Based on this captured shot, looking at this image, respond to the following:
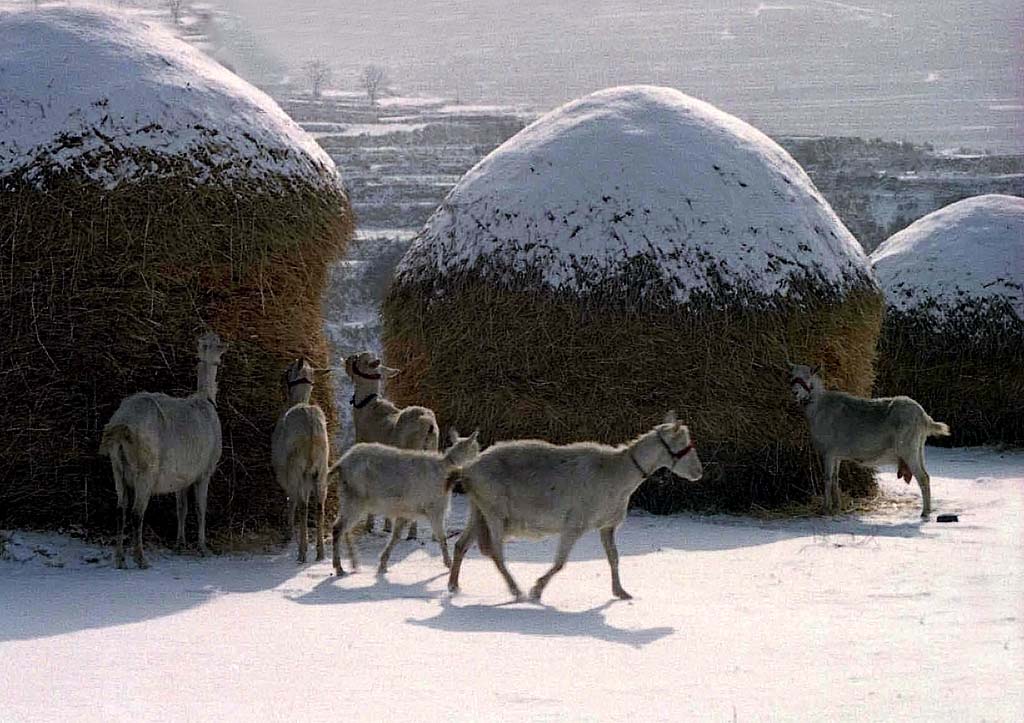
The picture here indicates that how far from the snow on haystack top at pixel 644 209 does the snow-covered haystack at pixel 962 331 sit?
194 inches

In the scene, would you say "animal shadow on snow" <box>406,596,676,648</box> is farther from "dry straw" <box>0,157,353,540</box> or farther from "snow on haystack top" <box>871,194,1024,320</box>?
"snow on haystack top" <box>871,194,1024,320</box>

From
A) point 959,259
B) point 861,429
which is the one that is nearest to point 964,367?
point 959,259

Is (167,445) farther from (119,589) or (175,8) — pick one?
(175,8)

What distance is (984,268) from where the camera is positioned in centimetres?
1861

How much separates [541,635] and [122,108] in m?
5.43

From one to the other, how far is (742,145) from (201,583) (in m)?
7.47

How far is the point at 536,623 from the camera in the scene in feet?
24.6

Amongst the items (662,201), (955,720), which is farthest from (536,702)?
(662,201)

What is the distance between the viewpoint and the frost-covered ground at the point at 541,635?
5605mm

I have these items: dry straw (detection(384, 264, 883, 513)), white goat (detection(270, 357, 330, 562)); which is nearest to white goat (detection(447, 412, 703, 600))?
white goat (detection(270, 357, 330, 562))

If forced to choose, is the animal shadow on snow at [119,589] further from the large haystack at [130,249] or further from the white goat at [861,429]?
the white goat at [861,429]

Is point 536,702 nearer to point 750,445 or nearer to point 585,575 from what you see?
point 585,575

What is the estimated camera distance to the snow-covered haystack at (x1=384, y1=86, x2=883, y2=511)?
1258 cm

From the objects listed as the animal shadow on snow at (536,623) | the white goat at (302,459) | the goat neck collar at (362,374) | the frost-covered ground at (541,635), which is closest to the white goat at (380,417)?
the goat neck collar at (362,374)
